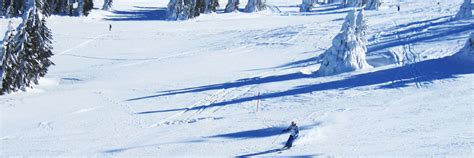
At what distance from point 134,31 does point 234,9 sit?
1033 inches

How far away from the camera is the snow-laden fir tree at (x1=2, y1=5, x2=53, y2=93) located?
36312 mm

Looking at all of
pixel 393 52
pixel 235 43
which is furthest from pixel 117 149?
pixel 235 43

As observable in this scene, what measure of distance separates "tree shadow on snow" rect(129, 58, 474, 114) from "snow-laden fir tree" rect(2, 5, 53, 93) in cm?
891

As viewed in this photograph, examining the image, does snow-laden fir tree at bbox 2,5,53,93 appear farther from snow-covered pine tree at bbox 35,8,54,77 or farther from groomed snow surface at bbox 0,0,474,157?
groomed snow surface at bbox 0,0,474,157

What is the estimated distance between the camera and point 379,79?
33.4 m

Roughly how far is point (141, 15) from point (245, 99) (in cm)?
5297

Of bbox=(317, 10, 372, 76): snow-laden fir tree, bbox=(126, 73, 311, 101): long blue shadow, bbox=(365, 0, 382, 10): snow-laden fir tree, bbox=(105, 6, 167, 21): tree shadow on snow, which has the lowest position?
bbox=(126, 73, 311, 101): long blue shadow

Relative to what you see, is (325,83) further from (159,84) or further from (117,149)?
(117,149)

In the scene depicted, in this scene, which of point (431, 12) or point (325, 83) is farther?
point (431, 12)

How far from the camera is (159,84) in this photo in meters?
37.8

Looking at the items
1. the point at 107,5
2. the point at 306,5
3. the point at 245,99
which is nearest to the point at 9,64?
the point at 245,99

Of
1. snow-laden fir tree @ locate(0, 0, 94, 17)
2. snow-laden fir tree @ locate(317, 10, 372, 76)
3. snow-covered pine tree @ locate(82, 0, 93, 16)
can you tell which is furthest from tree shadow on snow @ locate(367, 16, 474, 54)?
snow-laden fir tree @ locate(0, 0, 94, 17)

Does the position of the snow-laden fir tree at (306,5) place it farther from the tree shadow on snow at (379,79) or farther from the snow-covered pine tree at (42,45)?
the snow-covered pine tree at (42,45)

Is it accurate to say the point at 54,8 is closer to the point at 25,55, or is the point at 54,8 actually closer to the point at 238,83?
the point at 25,55
